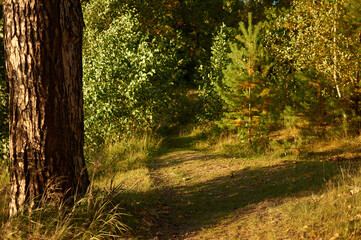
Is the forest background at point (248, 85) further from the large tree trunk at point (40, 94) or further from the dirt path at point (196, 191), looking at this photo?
the large tree trunk at point (40, 94)

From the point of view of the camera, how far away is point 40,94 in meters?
4.48

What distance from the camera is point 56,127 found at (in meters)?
4.62

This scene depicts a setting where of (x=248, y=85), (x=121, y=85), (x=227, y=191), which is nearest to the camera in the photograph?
(x=227, y=191)

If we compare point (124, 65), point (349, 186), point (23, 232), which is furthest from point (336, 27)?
point (23, 232)

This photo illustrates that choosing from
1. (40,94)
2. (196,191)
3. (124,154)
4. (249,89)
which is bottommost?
(196,191)

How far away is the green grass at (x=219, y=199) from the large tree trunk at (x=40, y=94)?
44 cm

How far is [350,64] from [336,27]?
1652 mm

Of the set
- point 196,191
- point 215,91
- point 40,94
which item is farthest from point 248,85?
point 40,94

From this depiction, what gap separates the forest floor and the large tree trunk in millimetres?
1591

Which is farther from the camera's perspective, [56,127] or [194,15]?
[194,15]

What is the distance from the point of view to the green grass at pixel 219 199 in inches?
172

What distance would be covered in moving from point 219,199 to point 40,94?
3855 mm

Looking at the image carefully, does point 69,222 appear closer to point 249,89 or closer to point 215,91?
point 249,89

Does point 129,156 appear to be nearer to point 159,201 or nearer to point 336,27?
point 159,201
